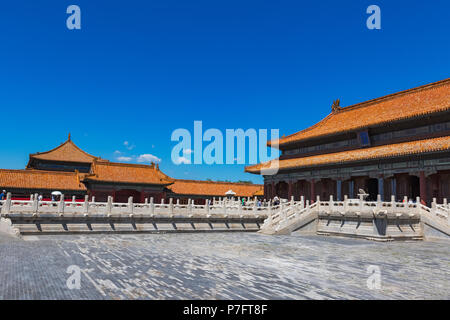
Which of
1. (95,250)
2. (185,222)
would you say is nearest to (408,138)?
(185,222)

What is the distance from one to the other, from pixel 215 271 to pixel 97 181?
1144 inches

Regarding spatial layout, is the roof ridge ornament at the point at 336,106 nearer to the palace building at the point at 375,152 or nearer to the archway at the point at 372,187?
the palace building at the point at 375,152

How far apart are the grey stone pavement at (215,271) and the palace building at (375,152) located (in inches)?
394

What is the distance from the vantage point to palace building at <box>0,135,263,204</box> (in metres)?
35.7

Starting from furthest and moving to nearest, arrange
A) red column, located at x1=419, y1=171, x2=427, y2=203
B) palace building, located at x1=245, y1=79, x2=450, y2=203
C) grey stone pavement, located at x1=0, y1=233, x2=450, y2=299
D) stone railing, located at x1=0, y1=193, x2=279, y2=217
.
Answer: palace building, located at x1=245, y1=79, x2=450, y2=203 < red column, located at x1=419, y1=171, x2=427, y2=203 < stone railing, located at x1=0, y1=193, x2=279, y2=217 < grey stone pavement, located at x1=0, y1=233, x2=450, y2=299

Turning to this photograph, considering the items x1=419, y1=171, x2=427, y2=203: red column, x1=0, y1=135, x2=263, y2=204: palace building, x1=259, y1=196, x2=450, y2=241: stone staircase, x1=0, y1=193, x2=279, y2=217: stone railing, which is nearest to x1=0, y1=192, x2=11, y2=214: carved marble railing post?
x1=0, y1=193, x2=279, y2=217: stone railing

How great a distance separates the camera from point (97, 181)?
119 ft

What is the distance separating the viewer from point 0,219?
57.0ft

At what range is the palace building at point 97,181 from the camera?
3566 centimetres

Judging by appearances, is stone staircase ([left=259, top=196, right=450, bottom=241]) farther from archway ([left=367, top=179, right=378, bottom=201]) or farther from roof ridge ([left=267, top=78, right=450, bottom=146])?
roof ridge ([left=267, top=78, right=450, bottom=146])

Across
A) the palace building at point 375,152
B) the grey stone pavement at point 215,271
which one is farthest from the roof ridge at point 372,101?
the grey stone pavement at point 215,271

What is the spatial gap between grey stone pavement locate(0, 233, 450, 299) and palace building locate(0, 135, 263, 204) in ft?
71.8

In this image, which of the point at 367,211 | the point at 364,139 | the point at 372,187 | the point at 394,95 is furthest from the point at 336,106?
the point at 367,211
